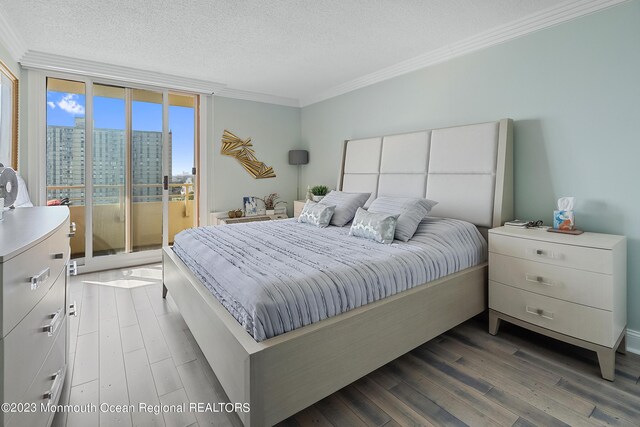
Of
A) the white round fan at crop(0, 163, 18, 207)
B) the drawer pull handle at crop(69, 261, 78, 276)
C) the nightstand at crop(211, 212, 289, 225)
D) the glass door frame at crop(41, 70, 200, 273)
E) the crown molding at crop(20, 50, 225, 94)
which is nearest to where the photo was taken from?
the white round fan at crop(0, 163, 18, 207)

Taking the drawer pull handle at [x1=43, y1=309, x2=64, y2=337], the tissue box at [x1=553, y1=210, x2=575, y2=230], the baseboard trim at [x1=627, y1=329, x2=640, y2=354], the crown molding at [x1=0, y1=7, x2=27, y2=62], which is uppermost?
the crown molding at [x1=0, y1=7, x2=27, y2=62]

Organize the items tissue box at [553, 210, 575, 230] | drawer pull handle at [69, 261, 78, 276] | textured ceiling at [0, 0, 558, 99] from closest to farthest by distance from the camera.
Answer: drawer pull handle at [69, 261, 78, 276] < tissue box at [553, 210, 575, 230] < textured ceiling at [0, 0, 558, 99]

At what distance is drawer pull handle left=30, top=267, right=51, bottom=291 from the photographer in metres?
1.11

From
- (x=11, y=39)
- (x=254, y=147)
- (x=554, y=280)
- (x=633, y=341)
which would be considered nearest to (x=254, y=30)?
(x=11, y=39)

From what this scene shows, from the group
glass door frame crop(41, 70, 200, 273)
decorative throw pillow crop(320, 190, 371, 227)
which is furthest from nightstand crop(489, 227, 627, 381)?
glass door frame crop(41, 70, 200, 273)

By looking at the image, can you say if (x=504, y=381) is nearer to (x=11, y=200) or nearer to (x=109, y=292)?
(x=11, y=200)

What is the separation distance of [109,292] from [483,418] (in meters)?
3.32

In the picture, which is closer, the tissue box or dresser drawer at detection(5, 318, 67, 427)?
dresser drawer at detection(5, 318, 67, 427)

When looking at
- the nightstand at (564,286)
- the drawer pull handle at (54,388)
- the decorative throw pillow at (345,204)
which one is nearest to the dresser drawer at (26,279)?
the drawer pull handle at (54,388)

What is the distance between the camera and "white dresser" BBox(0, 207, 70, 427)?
92 cm

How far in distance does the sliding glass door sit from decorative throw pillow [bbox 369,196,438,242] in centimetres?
287

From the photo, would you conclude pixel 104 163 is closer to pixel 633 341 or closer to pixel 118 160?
pixel 118 160

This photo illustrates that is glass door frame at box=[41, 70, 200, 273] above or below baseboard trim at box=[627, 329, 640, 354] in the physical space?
above

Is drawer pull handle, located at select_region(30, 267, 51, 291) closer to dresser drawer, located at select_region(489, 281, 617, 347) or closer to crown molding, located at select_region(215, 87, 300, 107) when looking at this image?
dresser drawer, located at select_region(489, 281, 617, 347)
